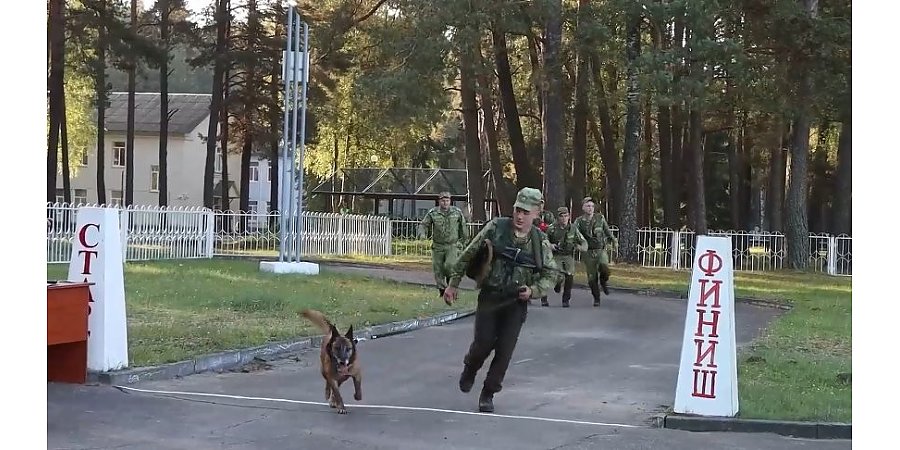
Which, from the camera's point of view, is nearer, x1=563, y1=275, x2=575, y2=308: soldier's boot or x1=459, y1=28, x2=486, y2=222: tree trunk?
x1=563, y1=275, x2=575, y2=308: soldier's boot

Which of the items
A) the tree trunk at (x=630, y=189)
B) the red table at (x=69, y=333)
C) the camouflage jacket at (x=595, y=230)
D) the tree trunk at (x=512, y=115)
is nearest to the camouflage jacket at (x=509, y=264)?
the red table at (x=69, y=333)

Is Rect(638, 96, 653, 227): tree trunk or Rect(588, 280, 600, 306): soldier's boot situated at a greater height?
Rect(638, 96, 653, 227): tree trunk

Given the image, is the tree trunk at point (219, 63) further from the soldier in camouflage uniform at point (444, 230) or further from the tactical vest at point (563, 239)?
the tactical vest at point (563, 239)

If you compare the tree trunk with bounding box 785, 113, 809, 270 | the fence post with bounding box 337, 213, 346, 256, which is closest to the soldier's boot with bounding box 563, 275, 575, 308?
the fence post with bounding box 337, 213, 346, 256

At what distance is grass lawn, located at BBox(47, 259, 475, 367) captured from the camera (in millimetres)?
12156

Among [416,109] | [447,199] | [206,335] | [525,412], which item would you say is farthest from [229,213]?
[525,412]

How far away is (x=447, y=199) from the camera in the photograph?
17.7 meters

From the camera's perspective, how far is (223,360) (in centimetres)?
1128

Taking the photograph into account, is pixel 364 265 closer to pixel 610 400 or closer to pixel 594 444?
pixel 610 400

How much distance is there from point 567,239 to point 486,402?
953 centimetres

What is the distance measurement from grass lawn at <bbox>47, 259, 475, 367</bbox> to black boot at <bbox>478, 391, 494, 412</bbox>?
3488mm

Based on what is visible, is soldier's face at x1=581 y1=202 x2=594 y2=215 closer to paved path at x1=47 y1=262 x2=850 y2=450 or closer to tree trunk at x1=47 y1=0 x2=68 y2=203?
paved path at x1=47 y1=262 x2=850 y2=450

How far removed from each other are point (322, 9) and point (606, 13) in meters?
14.2
